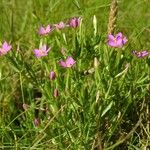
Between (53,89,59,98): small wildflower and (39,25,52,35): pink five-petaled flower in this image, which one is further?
(39,25,52,35): pink five-petaled flower

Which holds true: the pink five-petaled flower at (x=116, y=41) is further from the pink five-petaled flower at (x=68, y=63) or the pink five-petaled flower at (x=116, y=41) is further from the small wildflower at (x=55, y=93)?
the small wildflower at (x=55, y=93)

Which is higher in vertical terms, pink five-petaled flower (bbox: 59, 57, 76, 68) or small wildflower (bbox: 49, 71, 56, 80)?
pink five-petaled flower (bbox: 59, 57, 76, 68)

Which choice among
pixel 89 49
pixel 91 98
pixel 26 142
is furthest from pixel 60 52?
pixel 26 142

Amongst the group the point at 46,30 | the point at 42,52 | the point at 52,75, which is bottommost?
the point at 52,75

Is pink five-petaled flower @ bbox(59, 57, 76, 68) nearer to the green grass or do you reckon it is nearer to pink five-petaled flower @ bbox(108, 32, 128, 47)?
the green grass

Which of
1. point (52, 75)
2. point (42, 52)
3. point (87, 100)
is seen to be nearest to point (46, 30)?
point (42, 52)

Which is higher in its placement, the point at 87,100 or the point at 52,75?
the point at 52,75

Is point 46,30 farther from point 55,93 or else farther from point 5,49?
point 55,93

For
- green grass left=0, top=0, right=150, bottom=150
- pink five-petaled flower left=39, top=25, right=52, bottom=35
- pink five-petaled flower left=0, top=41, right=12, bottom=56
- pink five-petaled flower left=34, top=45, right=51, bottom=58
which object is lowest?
green grass left=0, top=0, right=150, bottom=150

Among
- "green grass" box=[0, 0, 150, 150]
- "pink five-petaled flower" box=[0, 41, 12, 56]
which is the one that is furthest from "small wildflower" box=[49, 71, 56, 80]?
"pink five-petaled flower" box=[0, 41, 12, 56]

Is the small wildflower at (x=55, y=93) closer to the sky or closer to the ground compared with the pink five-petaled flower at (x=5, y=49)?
closer to the ground

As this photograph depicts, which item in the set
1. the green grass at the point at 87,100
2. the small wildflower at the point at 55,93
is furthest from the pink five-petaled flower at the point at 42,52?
the small wildflower at the point at 55,93

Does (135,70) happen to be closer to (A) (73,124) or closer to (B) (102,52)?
(B) (102,52)
